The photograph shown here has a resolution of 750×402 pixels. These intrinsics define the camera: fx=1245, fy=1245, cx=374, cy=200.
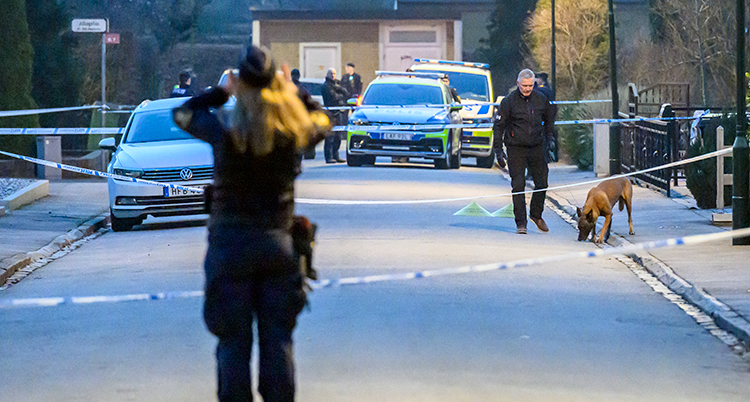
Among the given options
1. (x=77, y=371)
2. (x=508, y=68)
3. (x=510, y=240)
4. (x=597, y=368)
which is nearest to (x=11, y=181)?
(x=510, y=240)

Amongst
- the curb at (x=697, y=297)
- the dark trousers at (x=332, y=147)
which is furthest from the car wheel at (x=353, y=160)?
the curb at (x=697, y=297)

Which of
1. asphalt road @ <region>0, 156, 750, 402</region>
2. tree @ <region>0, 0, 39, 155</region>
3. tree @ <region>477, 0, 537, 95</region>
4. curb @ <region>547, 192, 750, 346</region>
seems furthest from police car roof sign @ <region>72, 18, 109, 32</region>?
tree @ <region>477, 0, 537, 95</region>

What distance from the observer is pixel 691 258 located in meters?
11.8

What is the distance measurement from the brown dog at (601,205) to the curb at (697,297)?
27cm

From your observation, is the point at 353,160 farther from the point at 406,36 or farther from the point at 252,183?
the point at 406,36

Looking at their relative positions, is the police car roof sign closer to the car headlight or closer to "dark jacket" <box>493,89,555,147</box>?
the car headlight

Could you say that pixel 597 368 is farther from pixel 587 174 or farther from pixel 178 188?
pixel 587 174

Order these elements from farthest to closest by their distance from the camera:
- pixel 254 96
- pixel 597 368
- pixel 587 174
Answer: pixel 587 174, pixel 597 368, pixel 254 96

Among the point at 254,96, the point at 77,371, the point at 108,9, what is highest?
the point at 108,9

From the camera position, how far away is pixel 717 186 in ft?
52.0

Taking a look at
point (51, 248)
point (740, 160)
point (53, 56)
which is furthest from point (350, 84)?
point (740, 160)

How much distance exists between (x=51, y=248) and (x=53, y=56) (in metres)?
15.3

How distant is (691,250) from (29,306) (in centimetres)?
640

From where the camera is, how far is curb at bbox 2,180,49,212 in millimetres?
17141
